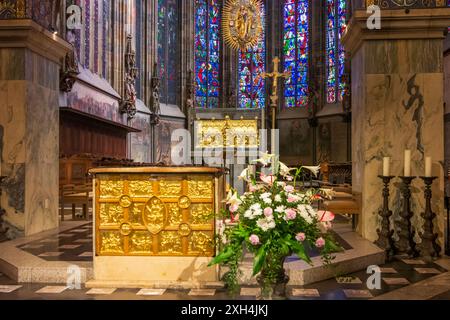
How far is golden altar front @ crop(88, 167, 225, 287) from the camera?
500cm

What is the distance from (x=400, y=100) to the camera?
23.1 ft

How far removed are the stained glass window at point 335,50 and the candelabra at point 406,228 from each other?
16.2 metres

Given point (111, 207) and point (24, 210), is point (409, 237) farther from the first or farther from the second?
point (24, 210)

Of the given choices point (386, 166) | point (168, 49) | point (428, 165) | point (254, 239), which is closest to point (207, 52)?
point (168, 49)

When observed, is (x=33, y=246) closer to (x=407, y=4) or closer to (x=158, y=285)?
(x=158, y=285)

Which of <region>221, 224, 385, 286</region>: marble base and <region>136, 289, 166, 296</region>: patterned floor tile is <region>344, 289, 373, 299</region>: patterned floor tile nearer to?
<region>221, 224, 385, 286</region>: marble base

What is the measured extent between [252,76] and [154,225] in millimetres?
21441

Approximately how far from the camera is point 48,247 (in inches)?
257

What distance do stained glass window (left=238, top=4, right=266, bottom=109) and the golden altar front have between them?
68.5ft

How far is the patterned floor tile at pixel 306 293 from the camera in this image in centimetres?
466

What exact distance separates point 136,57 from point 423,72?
17.0 m

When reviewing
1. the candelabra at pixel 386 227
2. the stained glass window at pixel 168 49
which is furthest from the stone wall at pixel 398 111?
the stained glass window at pixel 168 49
